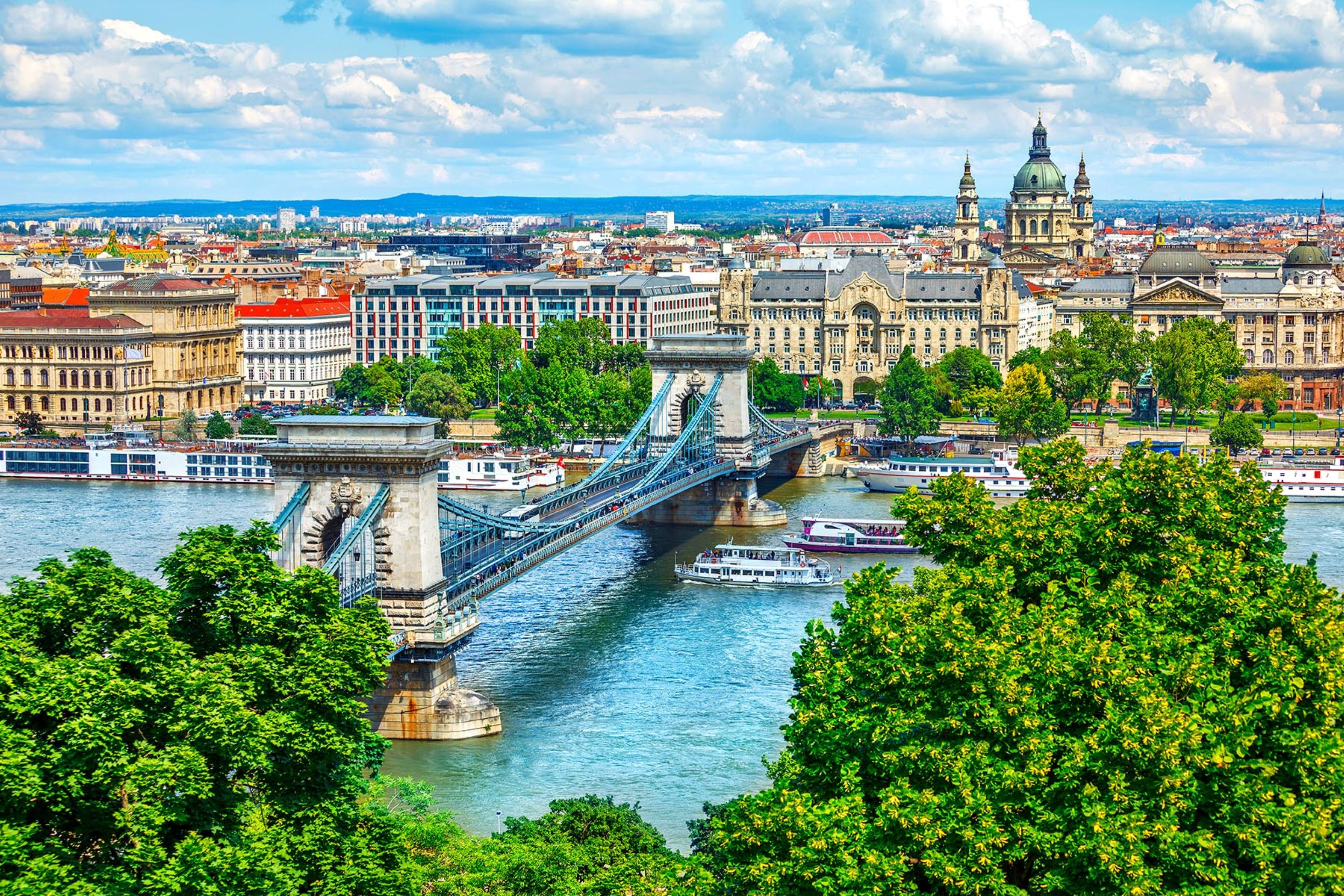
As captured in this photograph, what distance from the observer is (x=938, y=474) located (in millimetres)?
67125

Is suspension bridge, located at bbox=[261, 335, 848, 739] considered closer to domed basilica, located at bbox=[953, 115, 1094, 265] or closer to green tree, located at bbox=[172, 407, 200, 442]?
green tree, located at bbox=[172, 407, 200, 442]

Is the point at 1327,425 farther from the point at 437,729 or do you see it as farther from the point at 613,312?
the point at 437,729

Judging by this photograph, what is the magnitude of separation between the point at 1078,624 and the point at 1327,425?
64.7 metres

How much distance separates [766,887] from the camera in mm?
19609

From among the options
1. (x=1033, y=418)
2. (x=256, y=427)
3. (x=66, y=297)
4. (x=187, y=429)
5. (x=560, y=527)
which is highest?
(x=66, y=297)

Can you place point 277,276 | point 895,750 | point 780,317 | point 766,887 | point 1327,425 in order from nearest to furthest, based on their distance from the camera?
point 766,887 → point 895,750 → point 1327,425 → point 780,317 → point 277,276

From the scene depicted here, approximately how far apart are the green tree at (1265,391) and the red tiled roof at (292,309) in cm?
4276

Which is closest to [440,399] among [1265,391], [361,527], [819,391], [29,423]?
[29,423]

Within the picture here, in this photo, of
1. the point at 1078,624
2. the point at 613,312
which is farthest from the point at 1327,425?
the point at 1078,624

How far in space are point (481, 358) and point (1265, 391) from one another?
1292 inches

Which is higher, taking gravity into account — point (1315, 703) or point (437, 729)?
point (1315, 703)

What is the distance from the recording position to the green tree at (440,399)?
3280 inches

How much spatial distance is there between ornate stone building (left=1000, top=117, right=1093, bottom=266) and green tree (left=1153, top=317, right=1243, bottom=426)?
5405cm

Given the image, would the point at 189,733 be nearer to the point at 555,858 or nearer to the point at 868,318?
the point at 555,858
